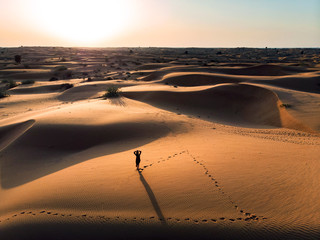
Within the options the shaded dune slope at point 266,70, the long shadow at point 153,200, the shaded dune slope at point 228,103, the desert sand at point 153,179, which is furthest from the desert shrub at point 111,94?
the shaded dune slope at point 266,70

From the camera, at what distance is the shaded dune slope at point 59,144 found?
5.88 metres

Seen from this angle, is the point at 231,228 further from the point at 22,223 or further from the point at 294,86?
the point at 294,86

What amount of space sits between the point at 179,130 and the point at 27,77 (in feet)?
80.9

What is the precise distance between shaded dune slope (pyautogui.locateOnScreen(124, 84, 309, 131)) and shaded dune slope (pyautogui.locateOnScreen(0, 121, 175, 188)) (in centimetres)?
503

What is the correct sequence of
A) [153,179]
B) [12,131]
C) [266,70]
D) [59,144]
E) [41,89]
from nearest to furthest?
[153,179]
[59,144]
[12,131]
[41,89]
[266,70]

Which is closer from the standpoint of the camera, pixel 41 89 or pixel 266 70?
pixel 41 89

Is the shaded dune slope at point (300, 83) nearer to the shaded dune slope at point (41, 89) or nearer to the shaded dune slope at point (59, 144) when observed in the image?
the shaded dune slope at point (59, 144)

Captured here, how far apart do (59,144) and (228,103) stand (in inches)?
397

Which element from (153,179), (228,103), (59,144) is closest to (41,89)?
(228,103)

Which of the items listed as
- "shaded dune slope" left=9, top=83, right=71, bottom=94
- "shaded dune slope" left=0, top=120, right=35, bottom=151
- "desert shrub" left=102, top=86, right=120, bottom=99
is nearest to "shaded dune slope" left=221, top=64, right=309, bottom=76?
"desert shrub" left=102, top=86, right=120, bottom=99

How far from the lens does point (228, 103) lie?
1462cm

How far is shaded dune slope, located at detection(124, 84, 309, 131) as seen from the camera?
485 inches

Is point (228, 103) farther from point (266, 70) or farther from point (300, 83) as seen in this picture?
point (266, 70)

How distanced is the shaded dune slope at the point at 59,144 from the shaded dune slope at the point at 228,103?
5.03 metres
